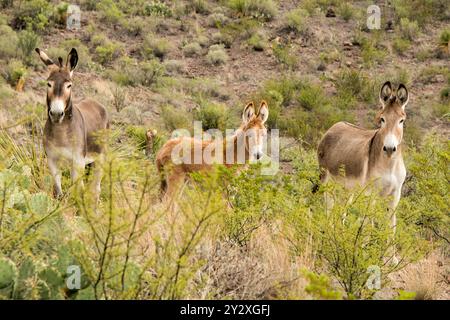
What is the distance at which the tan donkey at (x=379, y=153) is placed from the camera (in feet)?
32.0

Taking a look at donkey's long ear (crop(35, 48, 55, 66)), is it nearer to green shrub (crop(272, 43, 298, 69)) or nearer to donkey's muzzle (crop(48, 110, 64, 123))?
donkey's muzzle (crop(48, 110, 64, 123))

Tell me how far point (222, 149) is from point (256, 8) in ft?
70.8

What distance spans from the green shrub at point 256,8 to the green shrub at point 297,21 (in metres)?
1.00

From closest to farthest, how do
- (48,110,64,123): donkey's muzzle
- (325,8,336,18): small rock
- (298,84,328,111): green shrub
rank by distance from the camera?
(48,110,64,123): donkey's muzzle < (298,84,328,111): green shrub < (325,8,336,18): small rock

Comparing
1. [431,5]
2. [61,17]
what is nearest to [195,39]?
[61,17]

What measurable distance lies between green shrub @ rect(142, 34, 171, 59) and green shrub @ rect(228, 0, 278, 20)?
4665 millimetres

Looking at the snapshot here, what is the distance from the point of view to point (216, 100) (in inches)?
972

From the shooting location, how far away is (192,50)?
28.5 metres

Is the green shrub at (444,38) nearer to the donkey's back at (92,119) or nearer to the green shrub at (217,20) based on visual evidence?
the green shrub at (217,20)

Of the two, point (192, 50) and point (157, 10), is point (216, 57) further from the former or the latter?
point (157, 10)

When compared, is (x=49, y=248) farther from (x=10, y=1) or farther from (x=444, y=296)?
(x=10, y=1)

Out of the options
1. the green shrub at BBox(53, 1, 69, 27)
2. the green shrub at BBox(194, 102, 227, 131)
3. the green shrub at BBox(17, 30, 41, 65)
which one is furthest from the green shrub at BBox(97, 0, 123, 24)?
the green shrub at BBox(194, 102, 227, 131)

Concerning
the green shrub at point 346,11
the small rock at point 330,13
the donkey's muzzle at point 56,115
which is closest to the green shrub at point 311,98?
the green shrub at point 346,11

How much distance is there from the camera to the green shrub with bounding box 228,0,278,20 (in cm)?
3153
